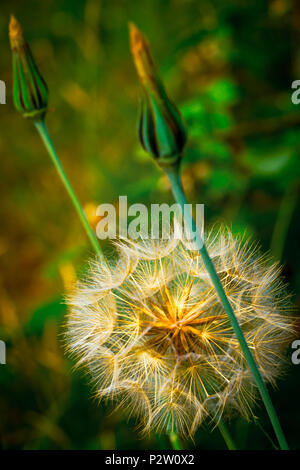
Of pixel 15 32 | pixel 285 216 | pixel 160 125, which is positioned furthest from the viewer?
pixel 285 216

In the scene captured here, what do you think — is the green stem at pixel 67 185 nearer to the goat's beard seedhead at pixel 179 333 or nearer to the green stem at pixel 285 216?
the goat's beard seedhead at pixel 179 333

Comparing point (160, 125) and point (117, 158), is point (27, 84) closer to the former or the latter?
point (160, 125)

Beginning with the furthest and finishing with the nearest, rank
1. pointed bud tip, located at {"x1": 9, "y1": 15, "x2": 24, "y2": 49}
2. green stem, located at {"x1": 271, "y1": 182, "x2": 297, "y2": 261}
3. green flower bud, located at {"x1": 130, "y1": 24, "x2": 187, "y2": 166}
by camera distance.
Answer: green stem, located at {"x1": 271, "y1": 182, "x2": 297, "y2": 261}, pointed bud tip, located at {"x1": 9, "y1": 15, "x2": 24, "y2": 49}, green flower bud, located at {"x1": 130, "y1": 24, "x2": 187, "y2": 166}

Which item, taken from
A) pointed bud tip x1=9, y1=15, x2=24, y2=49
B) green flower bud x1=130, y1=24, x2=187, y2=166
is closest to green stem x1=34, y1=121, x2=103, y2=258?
pointed bud tip x1=9, y1=15, x2=24, y2=49

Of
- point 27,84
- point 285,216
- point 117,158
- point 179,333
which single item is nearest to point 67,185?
point 27,84

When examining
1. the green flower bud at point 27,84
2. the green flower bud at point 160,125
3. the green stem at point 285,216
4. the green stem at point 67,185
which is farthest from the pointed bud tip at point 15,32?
the green stem at point 285,216

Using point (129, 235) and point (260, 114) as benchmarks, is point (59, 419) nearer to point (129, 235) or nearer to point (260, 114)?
point (129, 235)

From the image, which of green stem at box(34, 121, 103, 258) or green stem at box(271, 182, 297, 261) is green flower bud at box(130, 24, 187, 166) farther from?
green stem at box(271, 182, 297, 261)

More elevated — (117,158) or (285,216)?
(117,158)
